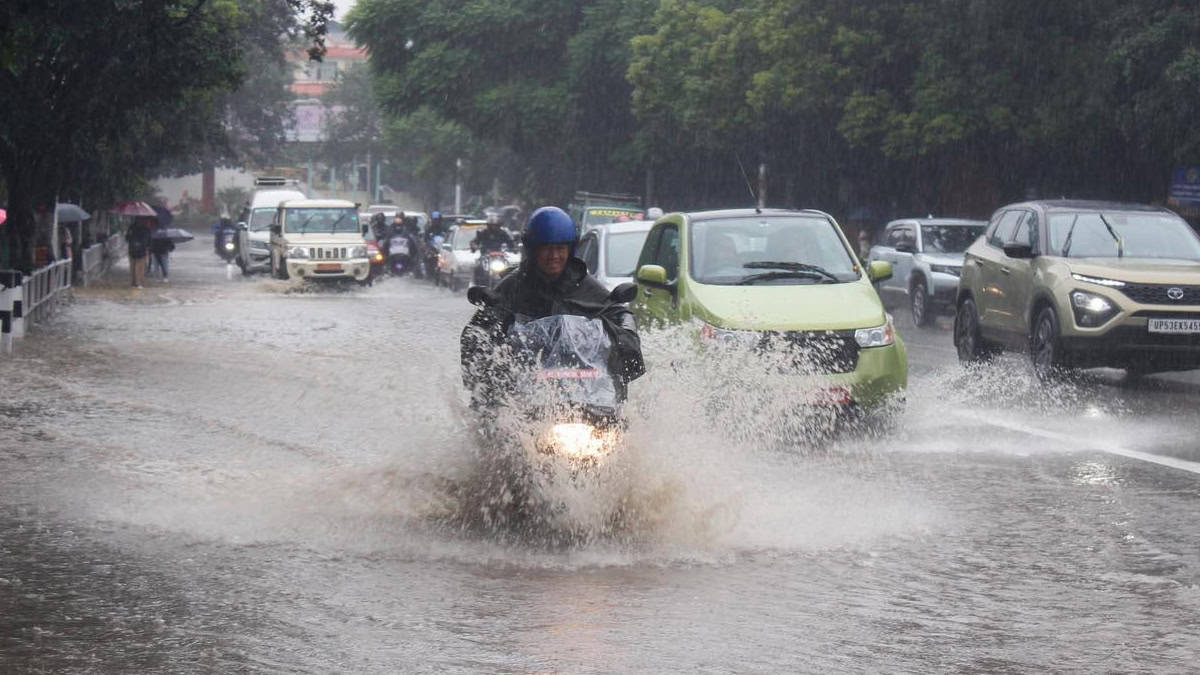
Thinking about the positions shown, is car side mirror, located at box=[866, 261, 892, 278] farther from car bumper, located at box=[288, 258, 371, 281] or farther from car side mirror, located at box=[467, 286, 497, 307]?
car bumper, located at box=[288, 258, 371, 281]

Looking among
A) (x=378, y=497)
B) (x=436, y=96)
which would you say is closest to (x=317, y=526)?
(x=378, y=497)

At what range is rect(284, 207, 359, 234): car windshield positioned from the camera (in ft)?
124

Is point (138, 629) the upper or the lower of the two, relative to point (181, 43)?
lower

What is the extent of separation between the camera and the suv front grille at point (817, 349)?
11.9 metres

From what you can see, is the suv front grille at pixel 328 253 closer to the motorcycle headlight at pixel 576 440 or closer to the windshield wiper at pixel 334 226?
the windshield wiper at pixel 334 226

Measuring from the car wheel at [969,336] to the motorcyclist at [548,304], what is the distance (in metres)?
10.4

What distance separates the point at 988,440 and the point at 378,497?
15.8 ft

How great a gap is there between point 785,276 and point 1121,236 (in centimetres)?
477

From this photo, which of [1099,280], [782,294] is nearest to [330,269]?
[1099,280]

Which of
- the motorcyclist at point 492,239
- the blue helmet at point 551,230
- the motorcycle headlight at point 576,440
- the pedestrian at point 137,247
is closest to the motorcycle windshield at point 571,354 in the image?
the motorcycle headlight at point 576,440

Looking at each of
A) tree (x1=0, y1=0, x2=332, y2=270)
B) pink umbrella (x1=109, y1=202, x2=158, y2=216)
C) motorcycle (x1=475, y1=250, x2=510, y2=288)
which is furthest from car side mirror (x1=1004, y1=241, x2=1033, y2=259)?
pink umbrella (x1=109, y1=202, x2=158, y2=216)

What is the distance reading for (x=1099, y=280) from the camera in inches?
599

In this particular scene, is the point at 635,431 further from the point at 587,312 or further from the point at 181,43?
the point at 181,43

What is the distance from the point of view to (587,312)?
8.04 meters
